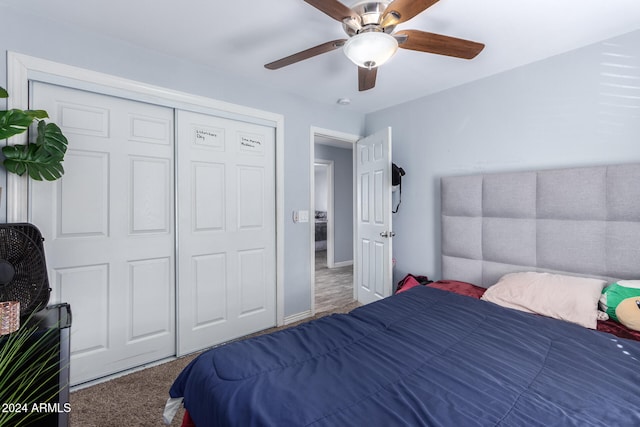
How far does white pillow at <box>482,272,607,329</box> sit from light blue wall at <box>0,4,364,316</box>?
5.69 feet

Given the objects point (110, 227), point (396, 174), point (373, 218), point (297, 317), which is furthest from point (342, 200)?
point (110, 227)

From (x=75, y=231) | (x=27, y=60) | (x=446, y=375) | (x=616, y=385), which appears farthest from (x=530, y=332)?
(x=27, y=60)

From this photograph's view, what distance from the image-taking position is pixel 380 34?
1.41 metres

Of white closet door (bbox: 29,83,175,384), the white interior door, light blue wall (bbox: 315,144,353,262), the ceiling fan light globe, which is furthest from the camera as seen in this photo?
light blue wall (bbox: 315,144,353,262)

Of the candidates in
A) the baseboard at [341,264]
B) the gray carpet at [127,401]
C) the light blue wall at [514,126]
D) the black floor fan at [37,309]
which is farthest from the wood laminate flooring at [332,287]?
the black floor fan at [37,309]

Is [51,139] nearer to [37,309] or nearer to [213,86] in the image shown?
[37,309]

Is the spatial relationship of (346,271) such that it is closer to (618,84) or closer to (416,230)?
(416,230)

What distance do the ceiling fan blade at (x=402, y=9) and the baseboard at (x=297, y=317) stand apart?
8.54 feet

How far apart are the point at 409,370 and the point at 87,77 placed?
99.3 inches

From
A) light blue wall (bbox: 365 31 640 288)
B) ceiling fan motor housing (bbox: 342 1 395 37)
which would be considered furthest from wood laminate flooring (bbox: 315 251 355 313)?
ceiling fan motor housing (bbox: 342 1 395 37)

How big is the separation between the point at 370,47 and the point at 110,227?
2.03 metres

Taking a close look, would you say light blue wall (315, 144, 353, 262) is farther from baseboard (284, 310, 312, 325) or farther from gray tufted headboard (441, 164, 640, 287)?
gray tufted headboard (441, 164, 640, 287)

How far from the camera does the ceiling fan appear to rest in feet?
4.39

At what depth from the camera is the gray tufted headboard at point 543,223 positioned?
188 cm
